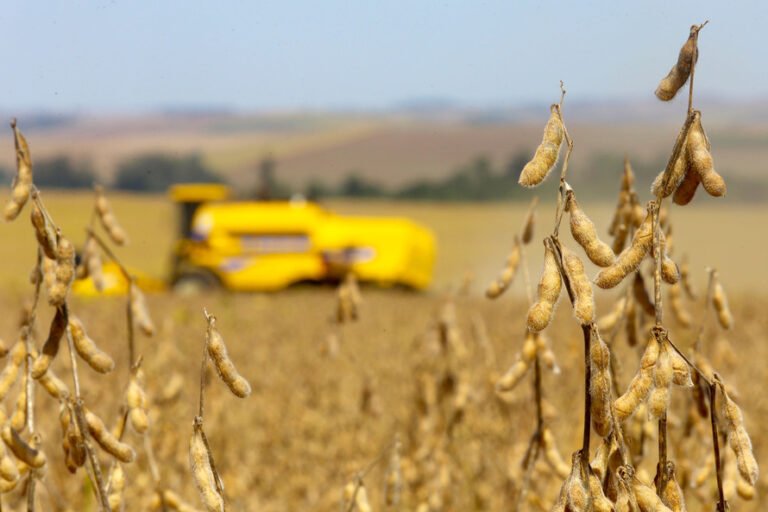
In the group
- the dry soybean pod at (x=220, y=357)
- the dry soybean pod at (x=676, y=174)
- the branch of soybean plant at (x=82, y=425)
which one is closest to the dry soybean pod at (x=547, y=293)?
the dry soybean pod at (x=676, y=174)

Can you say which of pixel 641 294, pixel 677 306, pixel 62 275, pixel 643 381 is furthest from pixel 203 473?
pixel 677 306

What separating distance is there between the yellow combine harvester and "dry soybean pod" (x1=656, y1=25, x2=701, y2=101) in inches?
593

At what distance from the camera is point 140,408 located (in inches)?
72.5

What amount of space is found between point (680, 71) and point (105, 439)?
1.07 meters

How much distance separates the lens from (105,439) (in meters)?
1.78

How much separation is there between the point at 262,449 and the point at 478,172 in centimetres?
3767

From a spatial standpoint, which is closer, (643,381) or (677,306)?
(643,381)

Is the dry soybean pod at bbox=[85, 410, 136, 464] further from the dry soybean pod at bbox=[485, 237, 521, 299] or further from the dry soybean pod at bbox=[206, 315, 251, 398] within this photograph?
the dry soybean pod at bbox=[485, 237, 521, 299]

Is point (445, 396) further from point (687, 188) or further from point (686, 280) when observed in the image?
point (687, 188)

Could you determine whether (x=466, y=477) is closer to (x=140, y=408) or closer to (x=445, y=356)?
(x=445, y=356)

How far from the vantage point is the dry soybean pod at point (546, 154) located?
1.48m

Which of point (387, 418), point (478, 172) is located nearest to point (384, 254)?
point (387, 418)

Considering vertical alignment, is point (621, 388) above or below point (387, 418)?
above

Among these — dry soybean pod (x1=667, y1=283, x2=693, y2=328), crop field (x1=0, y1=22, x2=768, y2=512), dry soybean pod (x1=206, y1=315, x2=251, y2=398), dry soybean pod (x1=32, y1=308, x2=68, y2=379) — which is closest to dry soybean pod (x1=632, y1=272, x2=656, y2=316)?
crop field (x1=0, y1=22, x2=768, y2=512)
